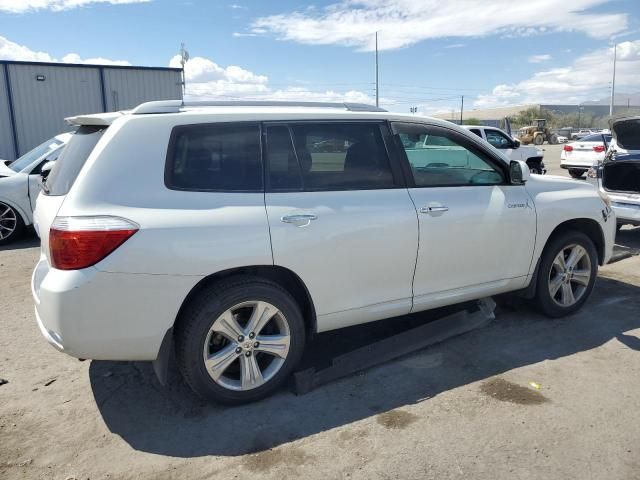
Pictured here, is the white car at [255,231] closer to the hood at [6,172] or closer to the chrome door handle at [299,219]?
the chrome door handle at [299,219]

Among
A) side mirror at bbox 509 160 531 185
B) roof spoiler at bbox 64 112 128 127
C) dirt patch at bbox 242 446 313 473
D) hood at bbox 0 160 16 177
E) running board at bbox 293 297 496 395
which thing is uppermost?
roof spoiler at bbox 64 112 128 127

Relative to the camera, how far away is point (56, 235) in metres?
2.90

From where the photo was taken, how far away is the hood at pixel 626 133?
7336mm

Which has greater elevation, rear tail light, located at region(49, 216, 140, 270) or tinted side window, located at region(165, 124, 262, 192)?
tinted side window, located at region(165, 124, 262, 192)

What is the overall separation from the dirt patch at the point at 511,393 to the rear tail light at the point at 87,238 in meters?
2.50

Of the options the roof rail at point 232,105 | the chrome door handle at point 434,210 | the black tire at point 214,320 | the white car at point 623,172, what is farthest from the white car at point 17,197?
the white car at point 623,172

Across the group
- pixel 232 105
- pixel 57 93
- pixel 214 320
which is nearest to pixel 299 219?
pixel 214 320

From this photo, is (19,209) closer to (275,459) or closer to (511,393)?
(275,459)

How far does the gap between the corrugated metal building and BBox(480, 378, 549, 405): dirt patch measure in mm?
17658

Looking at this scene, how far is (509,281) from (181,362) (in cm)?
271

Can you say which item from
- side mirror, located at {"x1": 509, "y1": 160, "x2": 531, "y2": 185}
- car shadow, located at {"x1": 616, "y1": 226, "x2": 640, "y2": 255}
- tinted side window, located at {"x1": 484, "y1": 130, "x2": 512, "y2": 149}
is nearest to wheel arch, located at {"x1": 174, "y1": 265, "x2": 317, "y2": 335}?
side mirror, located at {"x1": 509, "y1": 160, "x2": 531, "y2": 185}

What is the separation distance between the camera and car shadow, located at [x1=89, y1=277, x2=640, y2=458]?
3115 millimetres

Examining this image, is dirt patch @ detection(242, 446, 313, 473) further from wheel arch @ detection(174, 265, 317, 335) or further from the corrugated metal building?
the corrugated metal building

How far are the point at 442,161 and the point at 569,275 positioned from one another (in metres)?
1.58
